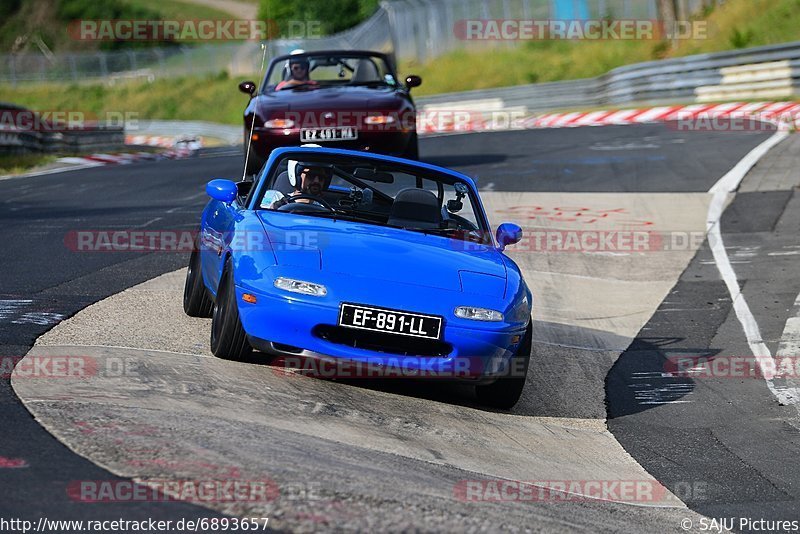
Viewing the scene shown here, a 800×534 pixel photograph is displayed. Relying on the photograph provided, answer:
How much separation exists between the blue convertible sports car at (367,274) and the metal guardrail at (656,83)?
889 inches

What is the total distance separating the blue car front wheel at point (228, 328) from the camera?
22.9 feet

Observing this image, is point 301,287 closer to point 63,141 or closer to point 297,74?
point 297,74

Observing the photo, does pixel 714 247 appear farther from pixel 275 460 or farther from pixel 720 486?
pixel 275 460

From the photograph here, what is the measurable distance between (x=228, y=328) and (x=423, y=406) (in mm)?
1148

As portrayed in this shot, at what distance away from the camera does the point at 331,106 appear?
48.0ft

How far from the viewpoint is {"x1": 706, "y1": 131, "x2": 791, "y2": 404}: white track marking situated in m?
8.75

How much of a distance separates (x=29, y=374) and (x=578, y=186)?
11.9 metres

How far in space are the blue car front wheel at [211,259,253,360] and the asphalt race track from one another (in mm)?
78

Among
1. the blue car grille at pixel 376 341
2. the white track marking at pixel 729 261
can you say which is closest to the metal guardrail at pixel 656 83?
the white track marking at pixel 729 261

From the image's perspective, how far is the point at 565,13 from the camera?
44.2m
